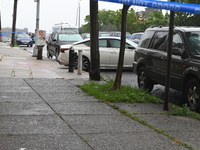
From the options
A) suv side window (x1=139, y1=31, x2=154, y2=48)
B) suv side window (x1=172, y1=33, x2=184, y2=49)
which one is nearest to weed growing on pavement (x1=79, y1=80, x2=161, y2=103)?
suv side window (x1=172, y1=33, x2=184, y2=49)

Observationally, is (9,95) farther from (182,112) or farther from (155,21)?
(155,21)

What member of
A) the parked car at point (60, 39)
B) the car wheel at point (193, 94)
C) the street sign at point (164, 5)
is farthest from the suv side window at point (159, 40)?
the parked car at point (60, 39)

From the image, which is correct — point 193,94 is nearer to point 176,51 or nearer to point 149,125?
point 176,51

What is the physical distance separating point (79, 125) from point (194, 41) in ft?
12.7

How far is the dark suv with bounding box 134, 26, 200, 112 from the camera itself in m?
8.73

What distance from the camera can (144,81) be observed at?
37.2 ft

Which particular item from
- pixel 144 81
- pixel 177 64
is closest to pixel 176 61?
pixel 177 64

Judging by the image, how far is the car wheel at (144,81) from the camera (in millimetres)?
11148

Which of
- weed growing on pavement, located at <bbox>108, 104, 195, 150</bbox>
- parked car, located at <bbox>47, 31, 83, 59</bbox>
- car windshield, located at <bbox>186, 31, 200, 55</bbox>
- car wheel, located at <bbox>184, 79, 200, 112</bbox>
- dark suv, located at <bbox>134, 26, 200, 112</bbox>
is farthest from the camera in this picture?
parked car, located at <bbox>47, 31, 83, 59</bbox>

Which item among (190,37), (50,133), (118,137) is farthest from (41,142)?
(190,37)

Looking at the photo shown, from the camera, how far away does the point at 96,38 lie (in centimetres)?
1284

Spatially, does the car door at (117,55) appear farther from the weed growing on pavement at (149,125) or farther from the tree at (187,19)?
the tree at (187,19)

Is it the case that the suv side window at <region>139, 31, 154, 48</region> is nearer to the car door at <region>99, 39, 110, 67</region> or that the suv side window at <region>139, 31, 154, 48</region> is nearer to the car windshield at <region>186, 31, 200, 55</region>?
the car windshield at <region>186, 31, 200, 55</region>

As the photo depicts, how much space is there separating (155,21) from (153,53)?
2928 inches
